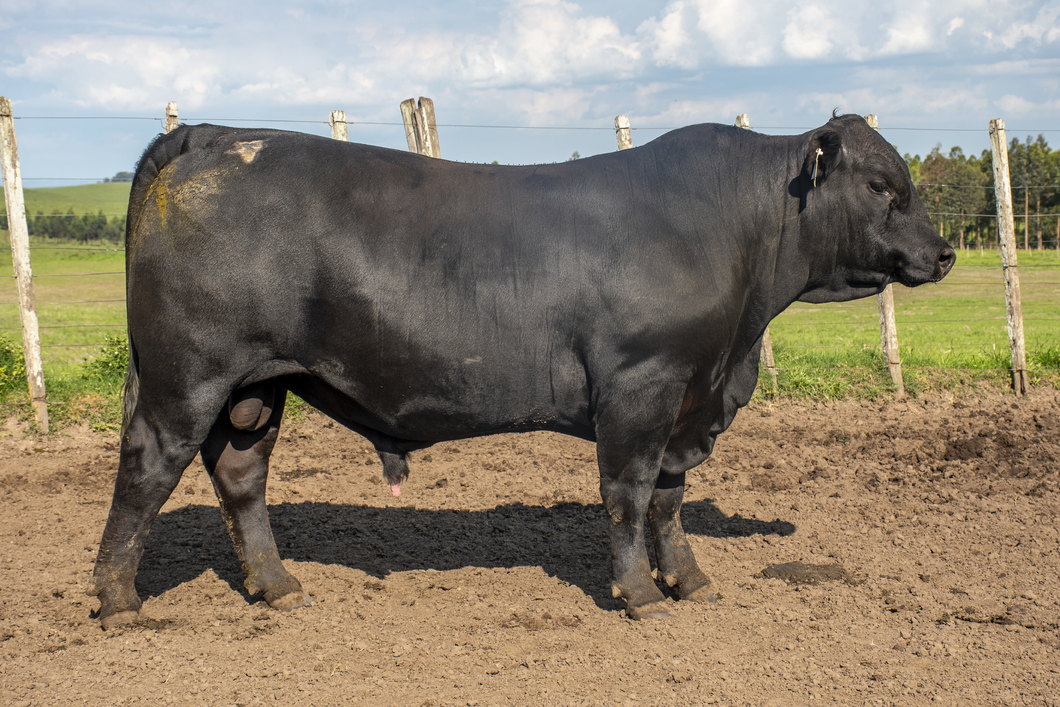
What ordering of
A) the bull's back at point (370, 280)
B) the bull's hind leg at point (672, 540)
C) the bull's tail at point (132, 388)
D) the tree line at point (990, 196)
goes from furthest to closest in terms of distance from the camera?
the tree line at point (990, 196) < the bull's hind leg at point (672, 540) < the bull's tail at point (132, 388) < the bull's back at point (370, 280)

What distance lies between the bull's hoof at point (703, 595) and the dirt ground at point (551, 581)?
0.06m

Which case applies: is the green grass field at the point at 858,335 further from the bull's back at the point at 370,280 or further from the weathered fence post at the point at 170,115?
the bull's back at the point at 370,280

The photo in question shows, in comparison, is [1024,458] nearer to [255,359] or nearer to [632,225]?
[632,225]

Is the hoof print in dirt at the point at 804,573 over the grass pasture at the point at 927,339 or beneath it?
beneath

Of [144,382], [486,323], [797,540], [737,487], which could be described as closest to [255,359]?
[144,382]

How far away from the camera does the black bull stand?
351cm

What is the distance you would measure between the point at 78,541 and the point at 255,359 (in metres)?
2.21

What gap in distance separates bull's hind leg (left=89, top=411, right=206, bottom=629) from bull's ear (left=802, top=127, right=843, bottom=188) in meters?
2.99

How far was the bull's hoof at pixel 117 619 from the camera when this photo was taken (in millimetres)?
3682

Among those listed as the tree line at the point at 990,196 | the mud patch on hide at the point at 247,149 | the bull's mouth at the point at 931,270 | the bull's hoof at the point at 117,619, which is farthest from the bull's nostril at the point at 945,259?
the tree line at the point at 990,196

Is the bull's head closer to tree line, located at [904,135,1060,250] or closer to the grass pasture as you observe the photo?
the grass pasture

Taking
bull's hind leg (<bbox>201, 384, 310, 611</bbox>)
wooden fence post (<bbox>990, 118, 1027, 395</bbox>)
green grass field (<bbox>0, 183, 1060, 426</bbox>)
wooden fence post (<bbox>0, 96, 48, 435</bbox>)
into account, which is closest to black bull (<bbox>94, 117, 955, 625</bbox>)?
bull's hind leg (<bbox>201, 384, 310, 611</bbox>)

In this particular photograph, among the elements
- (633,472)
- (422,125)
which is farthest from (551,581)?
(422,125)

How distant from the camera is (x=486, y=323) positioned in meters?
3.56
